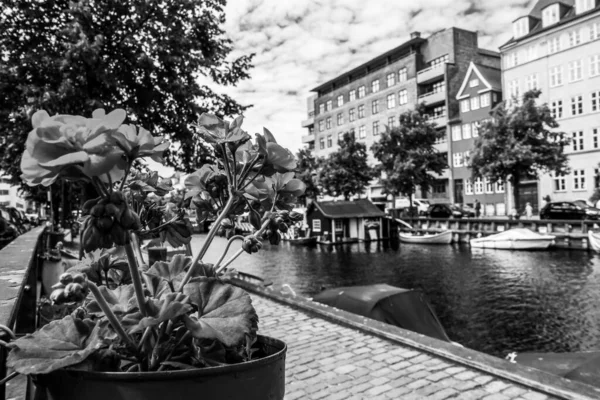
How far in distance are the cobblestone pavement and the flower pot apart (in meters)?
3.51

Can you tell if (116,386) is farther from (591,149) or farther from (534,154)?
(591,149)

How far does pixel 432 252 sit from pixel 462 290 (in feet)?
38.0

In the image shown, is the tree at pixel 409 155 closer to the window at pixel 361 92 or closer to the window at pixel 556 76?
the window at pixel 556 76

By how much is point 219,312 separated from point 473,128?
47.5m

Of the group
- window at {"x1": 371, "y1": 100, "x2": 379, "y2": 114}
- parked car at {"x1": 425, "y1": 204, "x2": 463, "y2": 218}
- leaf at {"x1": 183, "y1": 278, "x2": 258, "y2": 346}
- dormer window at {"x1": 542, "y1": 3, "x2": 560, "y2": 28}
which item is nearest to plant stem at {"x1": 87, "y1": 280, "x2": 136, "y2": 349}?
leaf at {"x1": 183, "y1": 278, "x2": 258, "y2": 346}

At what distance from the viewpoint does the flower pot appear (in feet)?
2.74

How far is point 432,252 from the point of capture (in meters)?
28.7

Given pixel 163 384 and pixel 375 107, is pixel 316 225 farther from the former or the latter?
pixel 163 384

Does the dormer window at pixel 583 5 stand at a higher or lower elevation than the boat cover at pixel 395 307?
higher

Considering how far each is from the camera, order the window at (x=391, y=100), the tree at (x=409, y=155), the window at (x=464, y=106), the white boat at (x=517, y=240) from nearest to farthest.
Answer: the white boat at (x=517, y=240)
the tree at (x=409, y=155)
the window at (x=464, y=106)
the window at (x=391, y=100)

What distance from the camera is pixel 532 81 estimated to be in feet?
133

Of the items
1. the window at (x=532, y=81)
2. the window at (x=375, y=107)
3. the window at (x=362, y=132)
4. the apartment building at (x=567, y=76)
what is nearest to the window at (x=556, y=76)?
the apartment building at (x=567, y=76)

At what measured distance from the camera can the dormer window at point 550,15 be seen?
40062 mm

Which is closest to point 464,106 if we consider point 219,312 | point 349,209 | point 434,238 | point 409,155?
point 409,155
